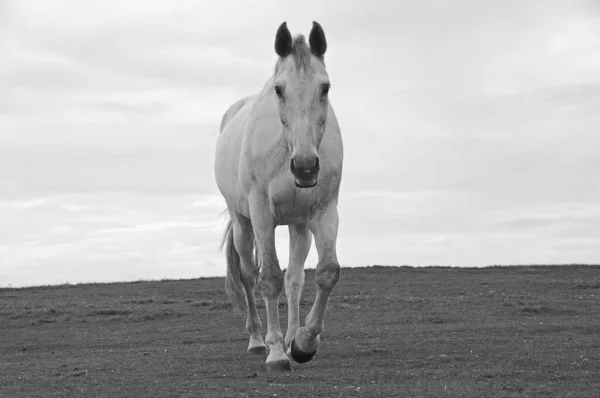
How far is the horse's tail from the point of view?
1179 centimetres

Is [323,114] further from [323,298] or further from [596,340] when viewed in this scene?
[596,340]

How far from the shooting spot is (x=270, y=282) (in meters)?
8.61

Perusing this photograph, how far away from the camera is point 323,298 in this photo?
7973 mm

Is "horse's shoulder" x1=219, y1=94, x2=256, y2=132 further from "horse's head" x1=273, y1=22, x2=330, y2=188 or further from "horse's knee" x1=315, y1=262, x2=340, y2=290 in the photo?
"horse's knee" x1=315, y1=262, x2=340, y2=290

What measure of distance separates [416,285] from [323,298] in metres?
17.0

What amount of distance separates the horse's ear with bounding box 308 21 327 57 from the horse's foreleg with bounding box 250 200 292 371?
5.55 ft

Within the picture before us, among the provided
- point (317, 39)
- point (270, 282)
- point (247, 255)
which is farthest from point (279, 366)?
point (317, 39)

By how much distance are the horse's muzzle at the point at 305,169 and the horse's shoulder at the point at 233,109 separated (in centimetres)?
503

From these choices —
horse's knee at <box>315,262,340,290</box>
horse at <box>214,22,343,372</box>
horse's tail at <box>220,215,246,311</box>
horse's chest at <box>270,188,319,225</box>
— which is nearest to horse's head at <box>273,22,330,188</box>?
horse at <box>214,22,343,372</box>

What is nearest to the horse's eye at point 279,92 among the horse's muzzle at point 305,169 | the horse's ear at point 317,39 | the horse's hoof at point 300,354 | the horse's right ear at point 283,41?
the horse's right ear at point 283,41

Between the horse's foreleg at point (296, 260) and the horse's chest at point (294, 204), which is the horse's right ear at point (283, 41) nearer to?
the horse's chest at point (294, 204)

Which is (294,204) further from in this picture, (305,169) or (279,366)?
(279,366)

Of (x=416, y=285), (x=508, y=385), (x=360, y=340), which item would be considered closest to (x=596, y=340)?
(x=360, y=340)

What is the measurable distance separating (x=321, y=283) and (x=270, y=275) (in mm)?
882
